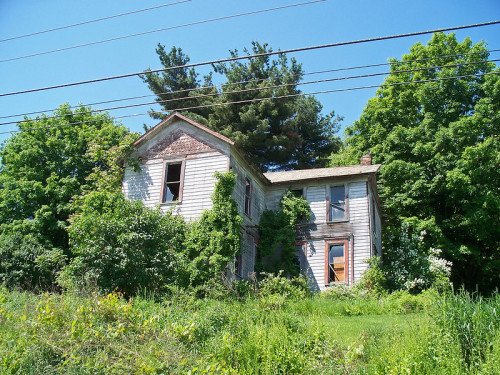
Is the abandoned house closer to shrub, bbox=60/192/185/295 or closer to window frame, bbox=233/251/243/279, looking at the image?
window frame, bbox=233/251/243/279

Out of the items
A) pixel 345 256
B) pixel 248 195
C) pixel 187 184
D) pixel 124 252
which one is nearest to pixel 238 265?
pixel 248 195

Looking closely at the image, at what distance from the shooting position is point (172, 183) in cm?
2266

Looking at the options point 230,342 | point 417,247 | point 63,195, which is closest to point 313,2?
point 230,342

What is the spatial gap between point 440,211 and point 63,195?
2200 centimetres

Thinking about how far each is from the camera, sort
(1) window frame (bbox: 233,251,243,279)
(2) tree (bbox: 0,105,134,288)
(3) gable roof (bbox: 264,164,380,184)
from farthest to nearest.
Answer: (2) tree (bbox: 0,105,134,288) < (3) gable roof (bbox: 264,164,380,184) < (1) window frame (bbox: 233,251,243,279)

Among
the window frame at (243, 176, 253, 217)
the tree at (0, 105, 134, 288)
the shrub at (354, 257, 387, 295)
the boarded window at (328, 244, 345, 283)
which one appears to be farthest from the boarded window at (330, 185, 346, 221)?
the tree at (0, 105, 134, 288)

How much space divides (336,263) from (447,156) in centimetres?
949

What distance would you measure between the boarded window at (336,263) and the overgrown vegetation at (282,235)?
1557 millimetres

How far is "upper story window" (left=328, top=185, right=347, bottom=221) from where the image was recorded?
24439 mm

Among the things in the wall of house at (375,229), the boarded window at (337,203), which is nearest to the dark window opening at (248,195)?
the boarded window at (337,203)

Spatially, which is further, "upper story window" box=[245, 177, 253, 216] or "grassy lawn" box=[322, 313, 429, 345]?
"upper story window" box=[245, 177, 253, 216]

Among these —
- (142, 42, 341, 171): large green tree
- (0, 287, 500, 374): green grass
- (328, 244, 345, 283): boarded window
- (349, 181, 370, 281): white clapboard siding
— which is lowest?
(0, 287, 500, 374): green grass

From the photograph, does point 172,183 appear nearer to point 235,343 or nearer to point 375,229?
point 375,229

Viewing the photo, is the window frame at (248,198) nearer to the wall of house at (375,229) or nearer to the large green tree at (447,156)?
the wall of house at (375,229)
